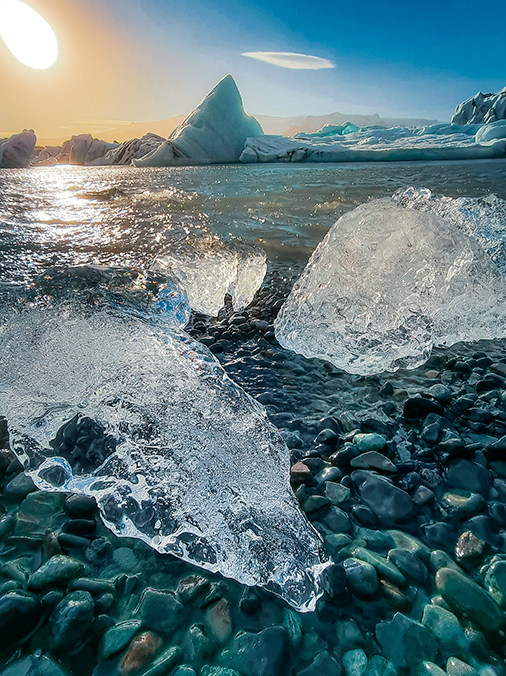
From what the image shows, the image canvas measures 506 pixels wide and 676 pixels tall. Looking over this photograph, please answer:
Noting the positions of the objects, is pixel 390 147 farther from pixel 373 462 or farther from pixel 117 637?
pixel 117 637

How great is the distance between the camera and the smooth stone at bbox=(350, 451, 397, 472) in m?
1.31

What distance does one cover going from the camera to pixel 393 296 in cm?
210

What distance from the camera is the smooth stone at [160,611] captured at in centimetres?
89

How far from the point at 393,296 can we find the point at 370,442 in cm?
99

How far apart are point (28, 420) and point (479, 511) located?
161 cm

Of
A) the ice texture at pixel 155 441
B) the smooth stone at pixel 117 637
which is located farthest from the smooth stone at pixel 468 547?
the smooth stone at pixel 117 637

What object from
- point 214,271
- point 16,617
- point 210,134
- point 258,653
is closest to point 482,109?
point 210,134

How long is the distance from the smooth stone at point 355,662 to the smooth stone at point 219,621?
0.87 feet

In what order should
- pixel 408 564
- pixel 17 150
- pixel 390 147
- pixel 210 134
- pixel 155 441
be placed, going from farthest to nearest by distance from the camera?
pixel 17 150 < pixel 210 134 < pixel 390 147 < pixel 155 441 < pixel 408 564

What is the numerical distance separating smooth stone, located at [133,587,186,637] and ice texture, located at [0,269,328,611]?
117 millimetres

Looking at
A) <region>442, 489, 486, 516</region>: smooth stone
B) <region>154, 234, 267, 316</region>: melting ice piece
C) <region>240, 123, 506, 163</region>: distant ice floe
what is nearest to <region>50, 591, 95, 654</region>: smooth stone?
<region>442, 489, 486, 516</region>: smooth stone

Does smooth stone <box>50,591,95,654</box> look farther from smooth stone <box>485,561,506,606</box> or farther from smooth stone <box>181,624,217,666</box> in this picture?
smooth stone <box>485,561,506,606</box>

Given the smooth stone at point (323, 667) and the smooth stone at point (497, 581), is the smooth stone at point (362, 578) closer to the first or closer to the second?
the smooth stone at point (323, 667)

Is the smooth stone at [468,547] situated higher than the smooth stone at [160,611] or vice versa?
the smooth stone at [468,547]
